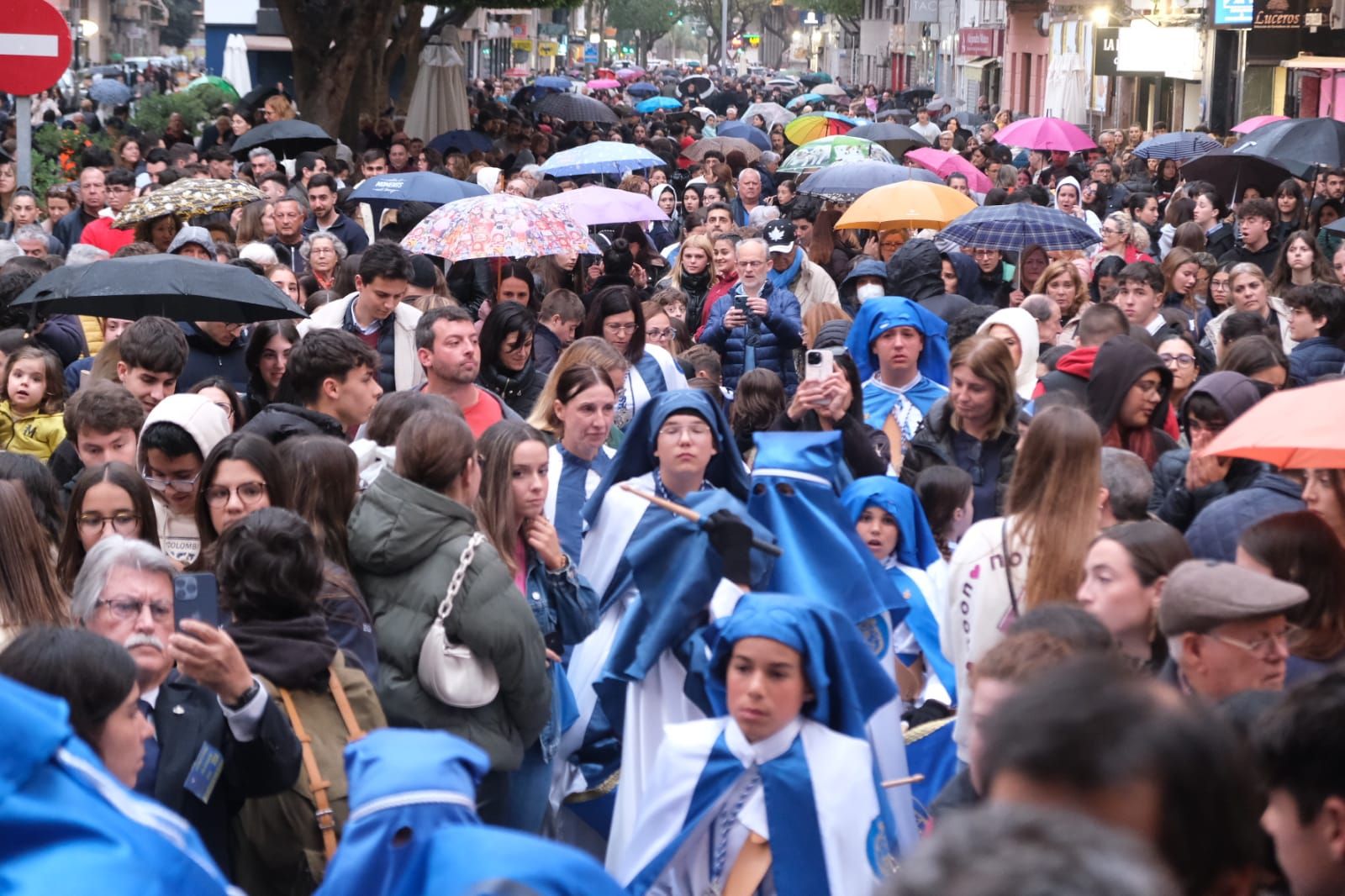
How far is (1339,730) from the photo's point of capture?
2773 millimetres

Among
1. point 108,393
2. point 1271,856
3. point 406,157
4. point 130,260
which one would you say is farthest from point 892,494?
point 406,157

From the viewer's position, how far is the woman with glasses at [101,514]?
5.19m

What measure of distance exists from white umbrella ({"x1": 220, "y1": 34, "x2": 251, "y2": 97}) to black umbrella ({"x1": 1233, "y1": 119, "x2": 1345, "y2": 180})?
26.3m

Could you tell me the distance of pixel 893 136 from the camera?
2239 cm

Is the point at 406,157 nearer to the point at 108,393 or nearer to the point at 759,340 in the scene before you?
the point at 759,340

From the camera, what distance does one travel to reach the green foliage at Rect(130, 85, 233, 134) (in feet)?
84.8

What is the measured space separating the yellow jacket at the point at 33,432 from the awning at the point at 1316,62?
2095 cm

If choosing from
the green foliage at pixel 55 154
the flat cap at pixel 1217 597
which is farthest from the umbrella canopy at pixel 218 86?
the flat cap at pixel 1217 597

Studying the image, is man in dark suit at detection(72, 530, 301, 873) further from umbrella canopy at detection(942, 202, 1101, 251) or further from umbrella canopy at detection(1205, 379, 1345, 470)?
umbrella canopy at detection(942, 202, 1101, 251)

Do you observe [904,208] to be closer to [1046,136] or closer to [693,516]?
[693,516]

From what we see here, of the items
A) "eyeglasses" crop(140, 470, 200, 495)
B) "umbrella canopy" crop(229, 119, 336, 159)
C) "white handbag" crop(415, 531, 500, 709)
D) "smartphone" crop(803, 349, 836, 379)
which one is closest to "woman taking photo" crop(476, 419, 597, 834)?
"white handbag" crop(415, 531, 500, 709)

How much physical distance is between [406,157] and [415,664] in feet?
51.6

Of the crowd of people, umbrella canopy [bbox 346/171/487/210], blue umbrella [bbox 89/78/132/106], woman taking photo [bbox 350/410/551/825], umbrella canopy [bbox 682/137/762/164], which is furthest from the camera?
blue umbrella [bbox 89/78/132/106]

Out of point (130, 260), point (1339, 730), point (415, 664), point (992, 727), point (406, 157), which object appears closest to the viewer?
point (992, 727)
